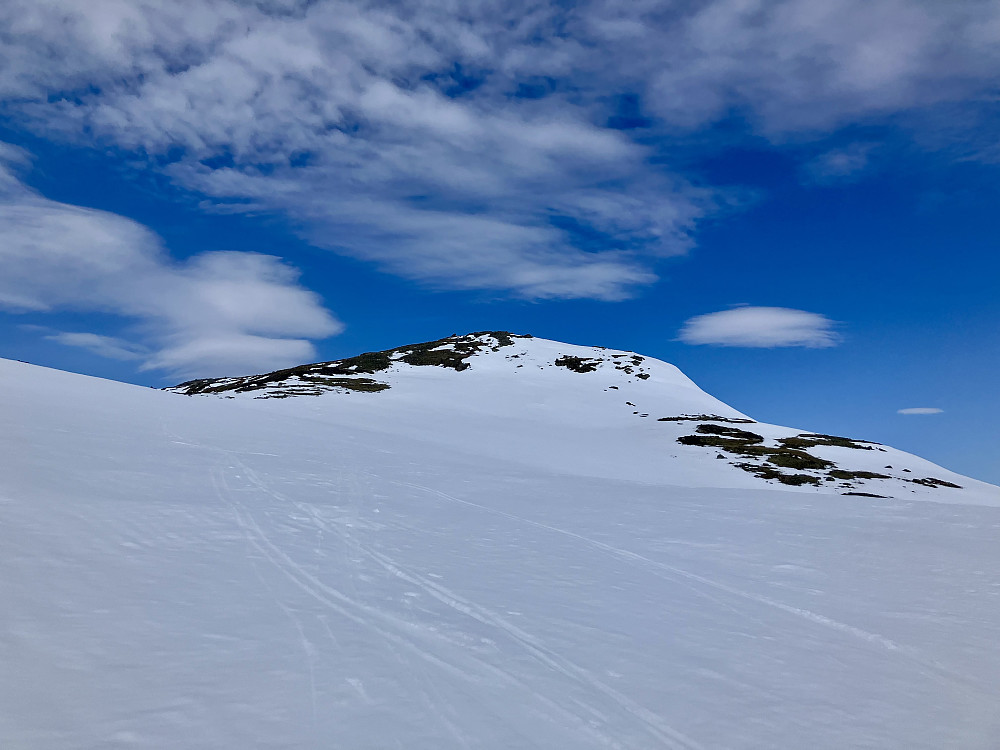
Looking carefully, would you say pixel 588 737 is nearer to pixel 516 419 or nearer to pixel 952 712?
pixel 952 712

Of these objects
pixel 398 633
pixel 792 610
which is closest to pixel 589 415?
pixel 792 610

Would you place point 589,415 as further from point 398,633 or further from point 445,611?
point 398,633

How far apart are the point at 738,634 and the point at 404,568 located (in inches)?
186

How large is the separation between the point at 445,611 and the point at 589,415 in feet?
131

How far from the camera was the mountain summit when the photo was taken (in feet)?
97.7

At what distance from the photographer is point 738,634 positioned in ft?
24.0

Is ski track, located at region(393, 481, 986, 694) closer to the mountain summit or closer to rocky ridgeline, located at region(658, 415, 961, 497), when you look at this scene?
the mountain summit

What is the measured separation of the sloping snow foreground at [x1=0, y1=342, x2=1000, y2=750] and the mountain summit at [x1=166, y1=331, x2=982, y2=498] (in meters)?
13.3

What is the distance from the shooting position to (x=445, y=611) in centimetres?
710

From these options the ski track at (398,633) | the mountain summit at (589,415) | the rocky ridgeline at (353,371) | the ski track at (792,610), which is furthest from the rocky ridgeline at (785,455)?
the ski track at (398,633)

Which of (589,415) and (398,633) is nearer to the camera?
(398,633)

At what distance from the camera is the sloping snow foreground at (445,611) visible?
4773 mm

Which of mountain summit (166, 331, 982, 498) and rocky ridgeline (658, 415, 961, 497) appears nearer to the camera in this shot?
rocky ridgeline (658, 415, 961, 497)

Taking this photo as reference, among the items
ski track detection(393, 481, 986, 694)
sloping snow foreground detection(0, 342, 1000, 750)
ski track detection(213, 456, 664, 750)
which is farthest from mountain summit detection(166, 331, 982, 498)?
ski track detection(213, 456, 664, 750)
